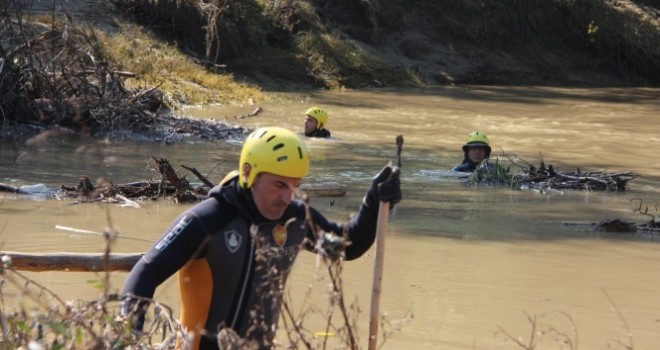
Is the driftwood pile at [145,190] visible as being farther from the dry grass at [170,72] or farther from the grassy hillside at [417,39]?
the grassy hillside at [417,39]

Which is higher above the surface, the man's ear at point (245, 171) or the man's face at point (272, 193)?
the man's ear at point (245, 171)

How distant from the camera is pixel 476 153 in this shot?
14.5 metres

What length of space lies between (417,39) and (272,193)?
28134 millimetres

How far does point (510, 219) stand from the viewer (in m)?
11.1

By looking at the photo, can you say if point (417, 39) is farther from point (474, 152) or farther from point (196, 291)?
point (196, 291)

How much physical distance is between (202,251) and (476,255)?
4873mm

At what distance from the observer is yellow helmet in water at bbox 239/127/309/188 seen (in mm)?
4480

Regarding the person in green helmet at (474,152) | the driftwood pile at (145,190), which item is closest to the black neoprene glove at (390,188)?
the driftwood pile at (145,190)

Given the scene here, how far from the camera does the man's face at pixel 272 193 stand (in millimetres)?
4516

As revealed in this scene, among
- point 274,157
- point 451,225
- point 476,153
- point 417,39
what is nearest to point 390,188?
point 274,157

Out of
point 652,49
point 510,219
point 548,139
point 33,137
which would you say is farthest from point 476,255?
point 652,49

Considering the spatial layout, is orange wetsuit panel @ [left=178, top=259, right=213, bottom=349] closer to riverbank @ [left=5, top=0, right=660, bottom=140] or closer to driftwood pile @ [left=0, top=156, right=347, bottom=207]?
driftwood pile @ [left=0, top=156, right=347, bottom=207]

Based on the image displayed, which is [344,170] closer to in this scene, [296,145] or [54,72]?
[54,72]

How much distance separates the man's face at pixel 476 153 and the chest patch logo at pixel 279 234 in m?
9.93
